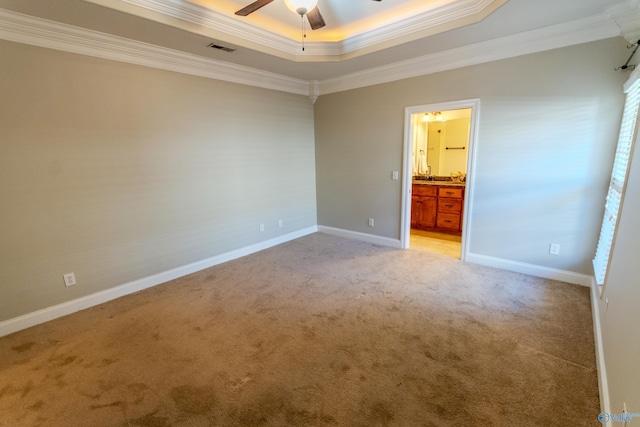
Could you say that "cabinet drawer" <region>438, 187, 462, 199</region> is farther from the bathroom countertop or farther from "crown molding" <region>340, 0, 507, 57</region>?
"crown molding" <region>340, 0, 507, 57</region>

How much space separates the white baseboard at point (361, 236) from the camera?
4.65 metres

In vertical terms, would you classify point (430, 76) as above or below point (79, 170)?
above

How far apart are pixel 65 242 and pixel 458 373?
3.63 meters

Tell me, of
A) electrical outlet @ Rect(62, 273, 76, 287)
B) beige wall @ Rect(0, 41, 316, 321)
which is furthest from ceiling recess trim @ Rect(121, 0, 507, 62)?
electrical outlet @ Rect(62, 273, 76, 287)

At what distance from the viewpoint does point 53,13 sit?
7.77ft

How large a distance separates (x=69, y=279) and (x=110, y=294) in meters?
0.40

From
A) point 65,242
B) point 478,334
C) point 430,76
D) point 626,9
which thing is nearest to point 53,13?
point 65,242

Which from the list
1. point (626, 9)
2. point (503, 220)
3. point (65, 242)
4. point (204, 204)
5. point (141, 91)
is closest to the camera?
point (626, 9)

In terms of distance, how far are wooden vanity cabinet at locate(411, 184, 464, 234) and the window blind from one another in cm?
231

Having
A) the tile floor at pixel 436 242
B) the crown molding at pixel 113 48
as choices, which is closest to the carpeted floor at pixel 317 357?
the tile floor at pixel 436 242

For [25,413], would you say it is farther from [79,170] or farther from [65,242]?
[79,170]

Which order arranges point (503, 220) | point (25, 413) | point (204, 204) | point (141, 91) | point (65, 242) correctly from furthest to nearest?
point (204, 204), point (503, 220), point (141, 91), point (65, 242), point (25, 413)

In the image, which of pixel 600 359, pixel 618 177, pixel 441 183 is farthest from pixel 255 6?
pixel 441 183

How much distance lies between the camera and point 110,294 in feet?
10.2
